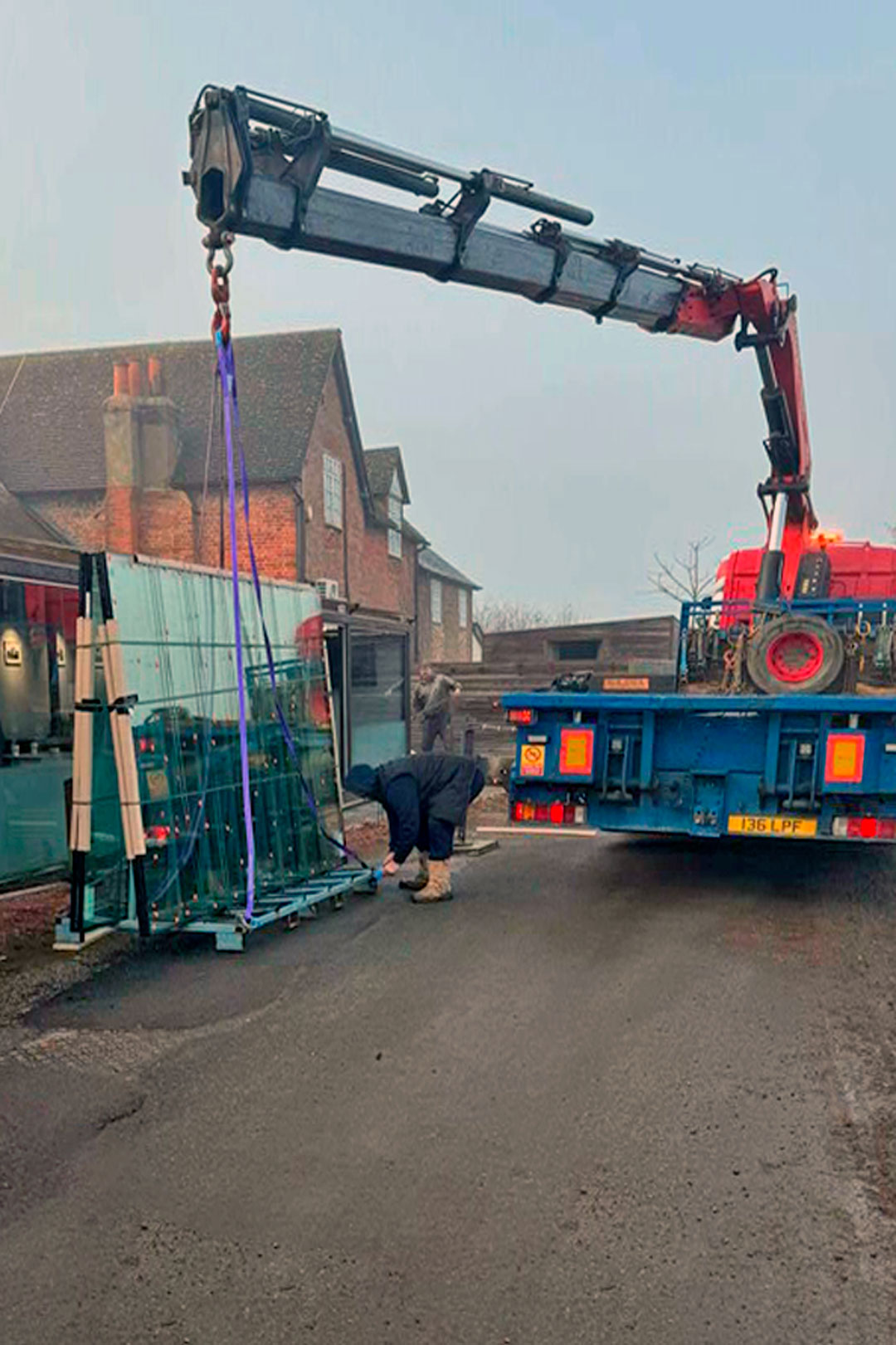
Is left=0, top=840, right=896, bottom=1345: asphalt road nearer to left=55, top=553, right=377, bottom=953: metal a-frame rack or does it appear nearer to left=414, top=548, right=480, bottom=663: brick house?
left=55, top=553, right=377, bottom=953: metal a-frame rack

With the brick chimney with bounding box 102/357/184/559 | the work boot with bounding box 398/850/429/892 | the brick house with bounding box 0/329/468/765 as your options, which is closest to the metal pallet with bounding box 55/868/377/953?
the work boot with bounding box 398/850/429/892

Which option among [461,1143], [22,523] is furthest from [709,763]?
[22,523]

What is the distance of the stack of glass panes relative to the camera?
5750mm

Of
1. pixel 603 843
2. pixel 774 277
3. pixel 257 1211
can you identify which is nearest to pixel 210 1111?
pixel 257 1211

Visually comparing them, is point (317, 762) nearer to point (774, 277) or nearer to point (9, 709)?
point (9, 709)

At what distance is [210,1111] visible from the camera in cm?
378

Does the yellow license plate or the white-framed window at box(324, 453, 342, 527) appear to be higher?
the white-framed window at box(324, 453, 342, 527)

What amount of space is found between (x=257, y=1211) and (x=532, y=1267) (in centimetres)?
90

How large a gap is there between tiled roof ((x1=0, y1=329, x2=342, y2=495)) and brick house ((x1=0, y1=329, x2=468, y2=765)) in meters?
0.03

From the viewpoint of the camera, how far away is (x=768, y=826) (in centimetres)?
Result: 675

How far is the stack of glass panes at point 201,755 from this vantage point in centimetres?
575

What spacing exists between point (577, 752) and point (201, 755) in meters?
2.66

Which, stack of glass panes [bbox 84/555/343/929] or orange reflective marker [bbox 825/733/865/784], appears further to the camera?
orange reflective marker [bbox 825/733/865/784]

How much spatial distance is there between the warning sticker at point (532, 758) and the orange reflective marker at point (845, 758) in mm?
1949
